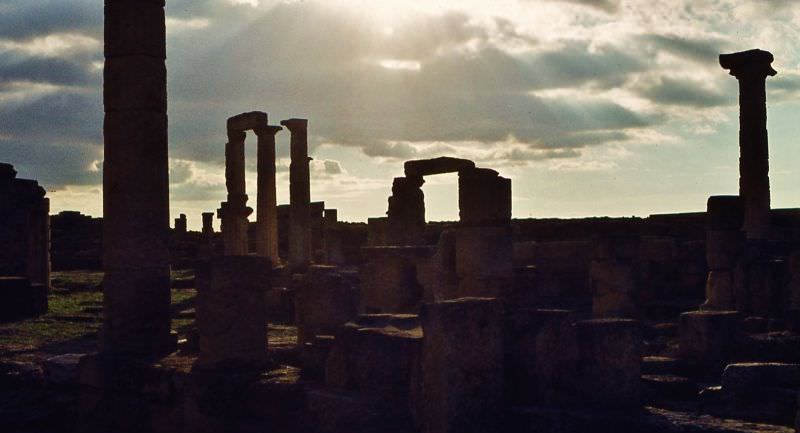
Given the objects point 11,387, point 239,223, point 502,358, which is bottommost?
point 11,387

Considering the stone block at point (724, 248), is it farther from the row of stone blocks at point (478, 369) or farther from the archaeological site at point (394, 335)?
the row of stone blocks at point (478, 369)

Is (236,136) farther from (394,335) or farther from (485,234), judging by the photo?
(394,335)

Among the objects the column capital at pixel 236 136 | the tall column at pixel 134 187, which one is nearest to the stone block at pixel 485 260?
the tall column at pixel 134 187

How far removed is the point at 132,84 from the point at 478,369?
18.2 feet

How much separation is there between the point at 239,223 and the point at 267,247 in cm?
165

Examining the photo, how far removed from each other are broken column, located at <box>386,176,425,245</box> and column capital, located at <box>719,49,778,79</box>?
7.96 meters

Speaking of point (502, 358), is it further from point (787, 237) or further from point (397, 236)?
point (787, 237)

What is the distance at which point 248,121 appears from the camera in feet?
89.4

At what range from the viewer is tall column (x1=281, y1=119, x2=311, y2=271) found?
28.9m

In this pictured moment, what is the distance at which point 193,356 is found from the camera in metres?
10.1

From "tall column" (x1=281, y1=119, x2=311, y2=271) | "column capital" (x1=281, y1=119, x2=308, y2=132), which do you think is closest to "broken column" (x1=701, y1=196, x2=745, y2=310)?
"tall column" (x1=281, y1=119, x2=311, y2=271)

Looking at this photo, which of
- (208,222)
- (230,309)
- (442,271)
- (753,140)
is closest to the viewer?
(230,309)

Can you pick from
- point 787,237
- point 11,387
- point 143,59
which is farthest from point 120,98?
point 787,237

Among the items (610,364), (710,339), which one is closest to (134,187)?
(610,364)
